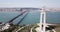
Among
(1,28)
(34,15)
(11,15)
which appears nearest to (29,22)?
(34,15)

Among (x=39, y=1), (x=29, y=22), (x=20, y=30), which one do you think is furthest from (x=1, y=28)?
(x=39, y=1)

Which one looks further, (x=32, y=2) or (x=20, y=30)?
(x=32, y=2)

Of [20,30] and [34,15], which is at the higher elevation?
[34,15]

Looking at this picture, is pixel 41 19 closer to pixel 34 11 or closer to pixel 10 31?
pixel 34 11

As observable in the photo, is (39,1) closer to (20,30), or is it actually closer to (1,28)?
(20,30)

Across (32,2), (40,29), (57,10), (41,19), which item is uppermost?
(32,2)

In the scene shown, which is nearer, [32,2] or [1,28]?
[1,28]

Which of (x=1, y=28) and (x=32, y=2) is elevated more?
(x=32, y=2)

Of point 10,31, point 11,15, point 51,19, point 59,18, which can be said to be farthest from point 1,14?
point 59,18
